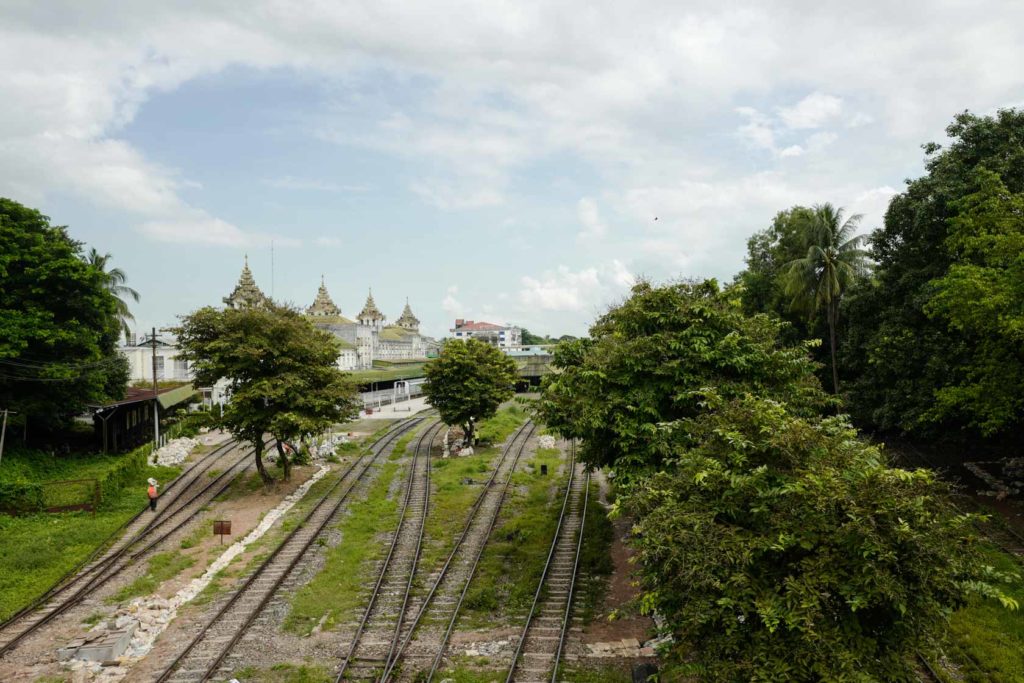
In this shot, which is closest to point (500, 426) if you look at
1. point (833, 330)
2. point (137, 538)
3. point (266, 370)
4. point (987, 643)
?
point (266, 370)

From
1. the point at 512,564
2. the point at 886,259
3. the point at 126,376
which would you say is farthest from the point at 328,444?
the point at 886,259

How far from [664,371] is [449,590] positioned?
25.6 feet

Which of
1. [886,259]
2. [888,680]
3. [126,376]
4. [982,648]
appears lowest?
[982,648]

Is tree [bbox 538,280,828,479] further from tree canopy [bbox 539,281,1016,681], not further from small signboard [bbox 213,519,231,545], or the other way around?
small signboard [bbox 213,519,231,545]

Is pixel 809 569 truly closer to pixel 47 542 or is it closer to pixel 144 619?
pixel 144 619

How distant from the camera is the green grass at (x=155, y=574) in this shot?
17.3 m

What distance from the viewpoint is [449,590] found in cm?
1708

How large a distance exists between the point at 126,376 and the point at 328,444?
1198 cm

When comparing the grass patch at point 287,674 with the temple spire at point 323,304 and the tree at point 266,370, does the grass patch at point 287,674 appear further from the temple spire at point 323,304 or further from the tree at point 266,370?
the temple spire at point 323,304

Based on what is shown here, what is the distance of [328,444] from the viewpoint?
36.4 metres

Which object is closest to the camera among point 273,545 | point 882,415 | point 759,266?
point 273,545

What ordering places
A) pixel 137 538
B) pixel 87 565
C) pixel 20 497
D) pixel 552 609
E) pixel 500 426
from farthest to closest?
pixel 500 426 < pixel 20 497 < pixel 137 538 < pixel 87 565 < pixel 552 609

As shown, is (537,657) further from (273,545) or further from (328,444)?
(328,444)

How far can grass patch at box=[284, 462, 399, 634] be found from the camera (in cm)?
1563
